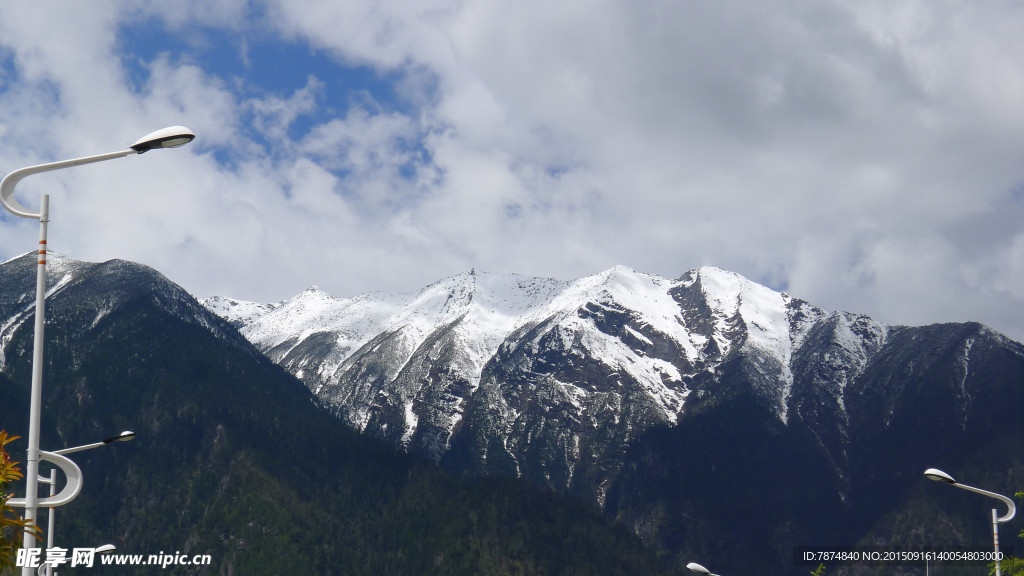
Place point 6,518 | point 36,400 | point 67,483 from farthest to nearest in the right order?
1. point 67,483
2. point 36,400
3. point 6,518

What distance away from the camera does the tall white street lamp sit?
28547mm

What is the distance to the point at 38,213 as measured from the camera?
30.5 m

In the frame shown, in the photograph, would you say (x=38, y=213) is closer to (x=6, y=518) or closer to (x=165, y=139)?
(x=165, y=139)

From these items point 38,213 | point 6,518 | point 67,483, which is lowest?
point 6,518

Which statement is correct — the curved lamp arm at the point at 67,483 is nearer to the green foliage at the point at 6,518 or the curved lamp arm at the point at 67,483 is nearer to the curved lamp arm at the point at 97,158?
the green foliage at the point at 6,518

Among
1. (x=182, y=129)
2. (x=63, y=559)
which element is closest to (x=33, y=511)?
(x=182, y=129)

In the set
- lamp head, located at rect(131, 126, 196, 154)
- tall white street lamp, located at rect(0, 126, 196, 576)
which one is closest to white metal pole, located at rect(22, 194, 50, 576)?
tall white street lamp, located at rect(0, 126, 196, 576)

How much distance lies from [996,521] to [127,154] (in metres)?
40.4

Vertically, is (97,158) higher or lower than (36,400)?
higher

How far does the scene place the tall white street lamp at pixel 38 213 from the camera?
28.5m

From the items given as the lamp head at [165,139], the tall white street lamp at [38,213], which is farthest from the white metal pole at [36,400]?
the lamp head at [165,139]

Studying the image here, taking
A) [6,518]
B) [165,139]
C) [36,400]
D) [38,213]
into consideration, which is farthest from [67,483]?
[165,139]

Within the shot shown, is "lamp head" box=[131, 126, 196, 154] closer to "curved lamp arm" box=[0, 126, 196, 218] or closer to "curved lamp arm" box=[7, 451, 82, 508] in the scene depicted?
"curved lamp arm" box=[0, 126, 196, 218]

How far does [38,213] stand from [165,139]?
491 centimetres
